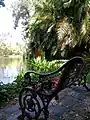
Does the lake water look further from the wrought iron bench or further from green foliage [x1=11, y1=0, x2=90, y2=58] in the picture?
the wrought iron bench

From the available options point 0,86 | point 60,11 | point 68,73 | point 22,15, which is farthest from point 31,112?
point 22,15

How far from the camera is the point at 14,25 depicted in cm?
3100

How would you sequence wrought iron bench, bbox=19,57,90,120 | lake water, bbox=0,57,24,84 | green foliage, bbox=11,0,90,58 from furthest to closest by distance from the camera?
green foliage, bbox=11,0,90,58 → lake water, bbox=0,57,24,84 → wrought iron bench, bbox=19,57,90,120

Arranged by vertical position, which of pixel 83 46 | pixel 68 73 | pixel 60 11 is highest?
pixel 60 11

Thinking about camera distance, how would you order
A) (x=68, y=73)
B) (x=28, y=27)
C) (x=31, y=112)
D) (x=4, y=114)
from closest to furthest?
(x=68, y=73)
(x=31, y=112)
(x=4, y=114)
(x=28, y=27)

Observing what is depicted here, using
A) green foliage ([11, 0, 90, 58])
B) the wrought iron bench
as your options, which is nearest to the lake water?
green foliage ([11, 0, 90, 58])

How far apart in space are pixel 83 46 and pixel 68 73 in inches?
420

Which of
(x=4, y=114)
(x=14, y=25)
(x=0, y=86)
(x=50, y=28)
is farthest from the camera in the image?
(x=14, y=25)

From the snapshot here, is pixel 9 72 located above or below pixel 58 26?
below

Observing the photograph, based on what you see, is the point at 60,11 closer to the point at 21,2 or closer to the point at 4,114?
the point at 4,114

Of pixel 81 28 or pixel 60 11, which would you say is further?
pixel 60 11

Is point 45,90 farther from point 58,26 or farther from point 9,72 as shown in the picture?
point 9,72

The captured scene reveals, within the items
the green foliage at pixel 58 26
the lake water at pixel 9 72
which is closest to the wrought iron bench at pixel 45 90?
the lake water at pixel 9 72

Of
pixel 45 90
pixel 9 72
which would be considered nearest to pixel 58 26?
pixel 9 72
